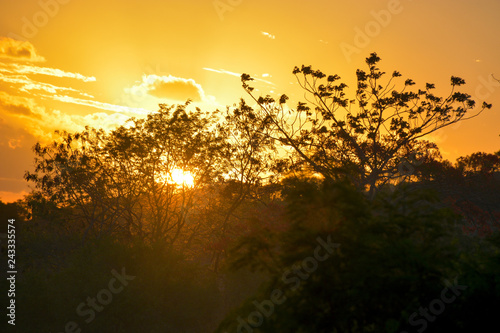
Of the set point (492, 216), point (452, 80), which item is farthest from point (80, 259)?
point (492, 216)

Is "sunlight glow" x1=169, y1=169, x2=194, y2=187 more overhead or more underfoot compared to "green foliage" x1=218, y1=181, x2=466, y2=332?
more overhead

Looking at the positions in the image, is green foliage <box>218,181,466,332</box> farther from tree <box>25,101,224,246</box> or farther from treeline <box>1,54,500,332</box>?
tree <box>25,101,224,246</box>

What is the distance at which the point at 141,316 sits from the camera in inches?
741

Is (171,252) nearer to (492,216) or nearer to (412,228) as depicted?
(412,228)

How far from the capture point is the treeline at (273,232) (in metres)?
8.54

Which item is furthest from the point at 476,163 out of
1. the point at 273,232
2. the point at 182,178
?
the point at 273,232

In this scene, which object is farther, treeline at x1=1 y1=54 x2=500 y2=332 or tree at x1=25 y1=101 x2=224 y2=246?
tree at x1=25 y1=101 x2=224 y2=246

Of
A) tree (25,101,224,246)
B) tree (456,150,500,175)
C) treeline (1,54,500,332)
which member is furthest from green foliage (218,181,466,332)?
tree (456,150,500,175)

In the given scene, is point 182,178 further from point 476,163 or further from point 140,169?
point 476,163

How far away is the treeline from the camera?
854 centimetres

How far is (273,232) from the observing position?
9633 millimetres

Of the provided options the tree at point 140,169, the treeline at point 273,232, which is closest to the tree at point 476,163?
the treeline at point 273,232

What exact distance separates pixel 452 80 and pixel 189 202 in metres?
16.6

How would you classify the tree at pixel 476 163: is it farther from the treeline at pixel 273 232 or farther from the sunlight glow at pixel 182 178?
the sunlight glow at pixel 182 178
